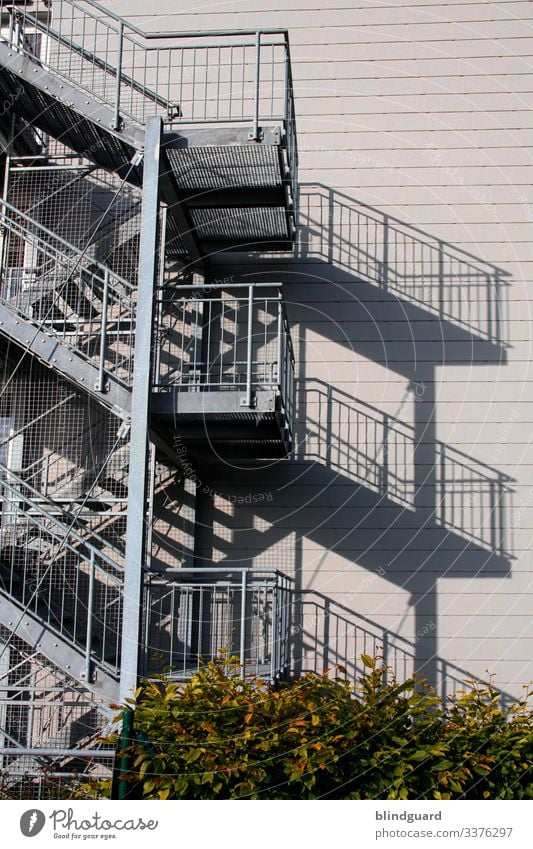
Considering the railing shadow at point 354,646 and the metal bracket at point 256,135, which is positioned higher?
the metal bracket at point 256,135

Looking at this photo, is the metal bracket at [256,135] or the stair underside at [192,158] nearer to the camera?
the metal bracket at [256,135]

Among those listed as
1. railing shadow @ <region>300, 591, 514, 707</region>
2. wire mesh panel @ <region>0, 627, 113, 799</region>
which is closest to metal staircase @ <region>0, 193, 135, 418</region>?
wire mesh panel @ <region>0, 627, 113, 799</region>

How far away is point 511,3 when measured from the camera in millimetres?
→ 15109

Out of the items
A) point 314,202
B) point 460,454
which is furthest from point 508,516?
point 314,202

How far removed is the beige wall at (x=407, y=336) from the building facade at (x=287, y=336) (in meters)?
0.03

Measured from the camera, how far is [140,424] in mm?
11805

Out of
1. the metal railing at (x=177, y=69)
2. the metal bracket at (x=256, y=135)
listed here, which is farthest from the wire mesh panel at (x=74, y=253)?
the metal bracket at (x=256, y=135)

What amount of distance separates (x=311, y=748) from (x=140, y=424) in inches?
158

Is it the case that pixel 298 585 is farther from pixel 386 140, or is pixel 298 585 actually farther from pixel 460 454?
pixel 386 140

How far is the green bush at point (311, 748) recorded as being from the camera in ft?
31.2

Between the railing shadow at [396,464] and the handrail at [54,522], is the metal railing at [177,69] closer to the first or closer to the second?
the railing shadow at [396,464]

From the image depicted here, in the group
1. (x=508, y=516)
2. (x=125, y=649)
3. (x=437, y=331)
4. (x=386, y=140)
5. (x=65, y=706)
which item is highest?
(x=386, y=140)

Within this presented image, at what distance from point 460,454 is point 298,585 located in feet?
8.72

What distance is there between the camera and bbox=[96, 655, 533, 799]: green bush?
9500 mm
